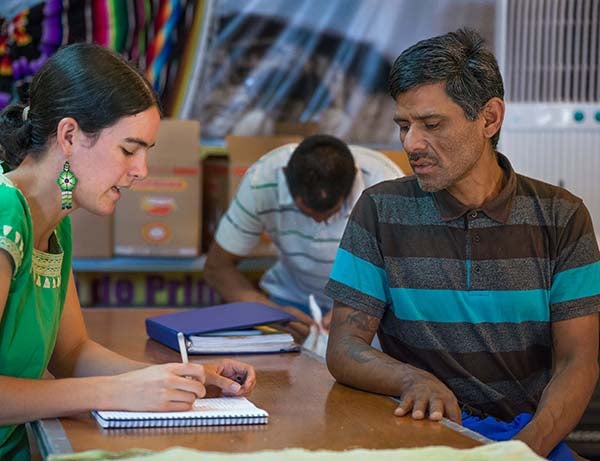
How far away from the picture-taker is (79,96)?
1751mm

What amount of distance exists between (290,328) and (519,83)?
180cm

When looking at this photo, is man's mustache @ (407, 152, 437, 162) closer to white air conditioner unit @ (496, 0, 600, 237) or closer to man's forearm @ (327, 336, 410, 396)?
man's forearm @ (327, 336, 410, 396)

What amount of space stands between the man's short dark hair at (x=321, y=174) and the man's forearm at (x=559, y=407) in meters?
1.30

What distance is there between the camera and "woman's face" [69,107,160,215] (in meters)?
1.76

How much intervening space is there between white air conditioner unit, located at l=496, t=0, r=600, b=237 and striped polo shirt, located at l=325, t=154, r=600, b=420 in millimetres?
2048

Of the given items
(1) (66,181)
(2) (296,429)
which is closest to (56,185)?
(1) (66,181)

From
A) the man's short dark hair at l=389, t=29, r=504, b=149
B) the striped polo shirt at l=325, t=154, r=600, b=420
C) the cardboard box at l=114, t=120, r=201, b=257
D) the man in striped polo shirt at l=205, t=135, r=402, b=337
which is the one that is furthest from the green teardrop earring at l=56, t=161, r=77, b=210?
the cardboard box at l=114, t=120, r=201, b=257

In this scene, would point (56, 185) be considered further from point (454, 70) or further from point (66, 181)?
point (454, 70)

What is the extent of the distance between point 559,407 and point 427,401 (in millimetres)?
327

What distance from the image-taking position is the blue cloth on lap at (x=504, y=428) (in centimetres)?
189

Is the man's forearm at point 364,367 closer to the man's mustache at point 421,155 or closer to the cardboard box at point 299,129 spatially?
the man's mustache at point 421,155

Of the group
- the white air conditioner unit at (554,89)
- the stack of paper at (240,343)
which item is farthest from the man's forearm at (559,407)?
the white air conditioner unit at (554,89)

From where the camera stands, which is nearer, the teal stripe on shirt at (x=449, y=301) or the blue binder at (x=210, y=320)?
the teal stripe on shirt at (x=449, y=301)

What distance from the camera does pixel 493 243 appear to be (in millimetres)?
2082
